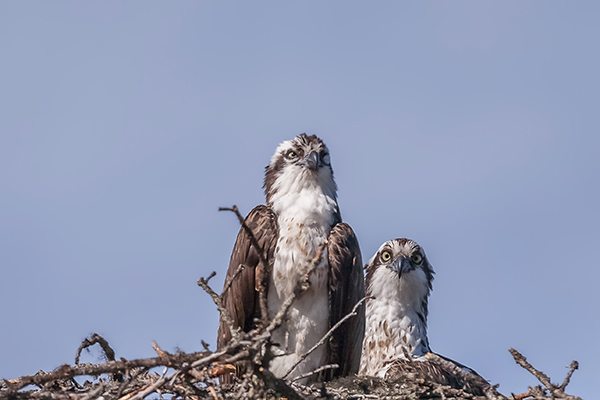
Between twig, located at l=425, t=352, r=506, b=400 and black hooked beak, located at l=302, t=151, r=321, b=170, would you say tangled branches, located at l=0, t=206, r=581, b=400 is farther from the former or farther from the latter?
black hooked beak, located at l=302, t=151, r=321, b=170

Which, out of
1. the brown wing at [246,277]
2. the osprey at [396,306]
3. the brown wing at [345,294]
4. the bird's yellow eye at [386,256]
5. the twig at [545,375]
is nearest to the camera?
the twig at [545,375]

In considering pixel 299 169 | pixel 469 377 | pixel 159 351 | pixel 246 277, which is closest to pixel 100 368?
pixel 159 351

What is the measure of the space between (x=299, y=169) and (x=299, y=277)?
1.23 meters

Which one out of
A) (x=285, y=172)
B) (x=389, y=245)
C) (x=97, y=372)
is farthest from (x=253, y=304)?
(x=389, y=245)

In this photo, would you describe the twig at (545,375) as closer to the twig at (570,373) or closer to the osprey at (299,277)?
the twig at (570,373)

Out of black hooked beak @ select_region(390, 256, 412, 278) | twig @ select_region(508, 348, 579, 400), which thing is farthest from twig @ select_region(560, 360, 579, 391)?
black hooked beak @ select_region(390, 256, 412, 278)

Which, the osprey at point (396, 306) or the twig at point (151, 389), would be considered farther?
the osprey at point (396, 306)

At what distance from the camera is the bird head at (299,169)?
22.9 ft

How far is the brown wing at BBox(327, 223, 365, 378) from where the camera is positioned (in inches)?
251

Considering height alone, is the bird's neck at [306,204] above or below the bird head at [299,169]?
below

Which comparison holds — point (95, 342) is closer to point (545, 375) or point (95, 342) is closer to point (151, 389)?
point (151, 389)

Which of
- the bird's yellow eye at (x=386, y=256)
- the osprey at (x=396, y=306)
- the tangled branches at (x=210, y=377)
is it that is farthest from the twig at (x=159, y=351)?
the bird's yellow eye at (x=386, y=256)

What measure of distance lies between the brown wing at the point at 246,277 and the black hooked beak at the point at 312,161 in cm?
74

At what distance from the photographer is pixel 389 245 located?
8688mm
